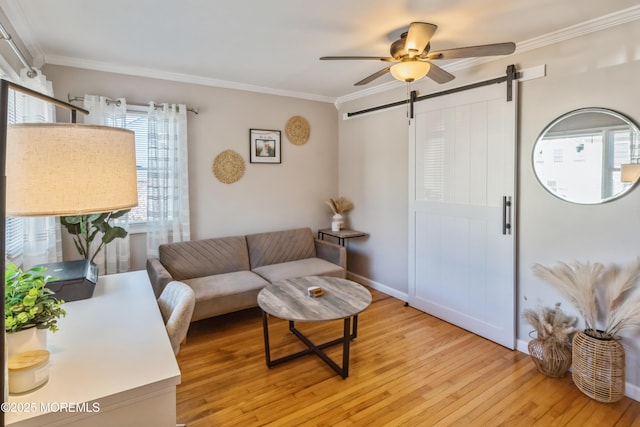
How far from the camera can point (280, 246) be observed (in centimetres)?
406

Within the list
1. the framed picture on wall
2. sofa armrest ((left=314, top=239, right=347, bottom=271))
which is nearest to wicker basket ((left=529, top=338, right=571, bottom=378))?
sofa armrest ((left=314, top=239, right=347, bottom=271))

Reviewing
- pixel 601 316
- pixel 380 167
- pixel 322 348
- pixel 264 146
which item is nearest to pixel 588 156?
pixel 601 316

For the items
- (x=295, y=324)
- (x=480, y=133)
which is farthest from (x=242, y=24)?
(x=295, y=324)

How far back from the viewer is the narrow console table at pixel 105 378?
1.00 m

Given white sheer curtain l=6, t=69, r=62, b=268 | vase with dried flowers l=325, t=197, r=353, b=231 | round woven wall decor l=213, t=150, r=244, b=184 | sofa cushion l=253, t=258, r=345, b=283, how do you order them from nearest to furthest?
white sheer curtain l=6, t=69, r=62, b=268, sofa cushion l=253, t=258, r=345, b=283, round woven wall decor l=213, t=150, r=244, b=184, vase with dried flowers l=325, t=197, r=353, b=231

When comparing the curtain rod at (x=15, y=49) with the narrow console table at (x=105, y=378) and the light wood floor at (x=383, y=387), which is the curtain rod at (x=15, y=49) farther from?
the light wood floor at (x=383, y=387)

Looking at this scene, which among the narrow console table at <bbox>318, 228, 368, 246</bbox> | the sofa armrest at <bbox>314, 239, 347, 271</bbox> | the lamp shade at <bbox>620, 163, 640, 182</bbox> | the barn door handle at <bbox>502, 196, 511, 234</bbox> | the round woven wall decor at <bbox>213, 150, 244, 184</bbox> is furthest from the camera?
the narrow console table at <bbox>318, 228, 368, 246</bbox>

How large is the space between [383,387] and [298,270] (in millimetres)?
1609

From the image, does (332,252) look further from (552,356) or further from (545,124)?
(545,124)

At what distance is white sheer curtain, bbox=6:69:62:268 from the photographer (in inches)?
89.3

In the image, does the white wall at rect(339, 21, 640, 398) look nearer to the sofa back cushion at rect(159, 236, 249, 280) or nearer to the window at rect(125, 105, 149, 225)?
the sofa back cushion at rect(159, 236, 249, 280)

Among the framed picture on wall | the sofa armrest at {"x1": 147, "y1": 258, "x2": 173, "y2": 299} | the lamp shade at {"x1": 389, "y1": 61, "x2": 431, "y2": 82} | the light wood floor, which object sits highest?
the lamp shade at {"x1": 389, "y1": 61, "x2": 431, "y2": 82}

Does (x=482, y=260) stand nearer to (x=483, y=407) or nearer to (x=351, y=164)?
(x=483, y=407)

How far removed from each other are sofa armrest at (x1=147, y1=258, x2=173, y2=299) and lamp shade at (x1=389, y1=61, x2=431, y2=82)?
2383 mm
